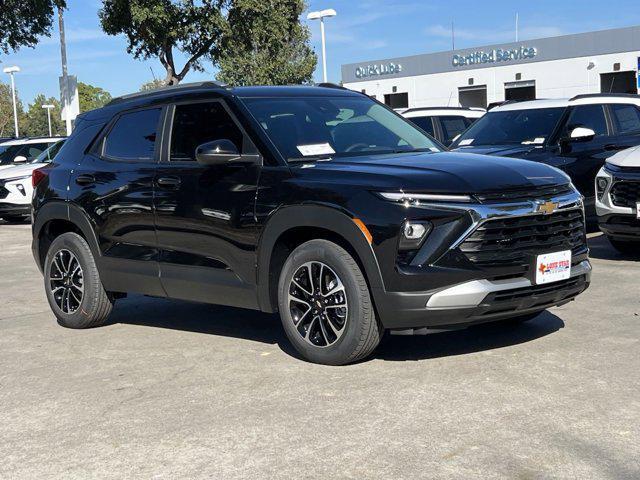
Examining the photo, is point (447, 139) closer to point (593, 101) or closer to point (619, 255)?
point (593, 101)

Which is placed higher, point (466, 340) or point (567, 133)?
point (567, 133)

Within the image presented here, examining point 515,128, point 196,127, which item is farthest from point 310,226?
point 515,128

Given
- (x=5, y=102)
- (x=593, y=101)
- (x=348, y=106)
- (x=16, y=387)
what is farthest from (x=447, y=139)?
(x=5, y=102)

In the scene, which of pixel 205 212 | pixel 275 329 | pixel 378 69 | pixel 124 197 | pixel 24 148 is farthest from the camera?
pixel 378 69

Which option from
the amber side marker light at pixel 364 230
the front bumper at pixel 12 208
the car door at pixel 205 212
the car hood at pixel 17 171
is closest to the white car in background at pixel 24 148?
the car hood at pixel 17 171

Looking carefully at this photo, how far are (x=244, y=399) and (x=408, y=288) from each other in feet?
3.64

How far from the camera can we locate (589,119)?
465 inches

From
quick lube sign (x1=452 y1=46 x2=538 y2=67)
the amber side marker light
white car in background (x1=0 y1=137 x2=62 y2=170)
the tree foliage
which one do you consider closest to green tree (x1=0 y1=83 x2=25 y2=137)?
quick lube sign (x1=452 y1=46 x2=538 y2=67)

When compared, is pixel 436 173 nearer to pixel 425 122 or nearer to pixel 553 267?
pixel 553 267

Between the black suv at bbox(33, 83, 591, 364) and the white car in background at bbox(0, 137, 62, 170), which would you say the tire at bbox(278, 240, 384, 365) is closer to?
the black suv at bbox(33, 83, 591, 364)

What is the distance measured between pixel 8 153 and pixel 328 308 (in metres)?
17.5

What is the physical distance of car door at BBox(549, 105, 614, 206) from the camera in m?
11.2

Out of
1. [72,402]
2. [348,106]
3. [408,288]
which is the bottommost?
[72,402]

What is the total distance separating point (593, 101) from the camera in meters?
11.9
